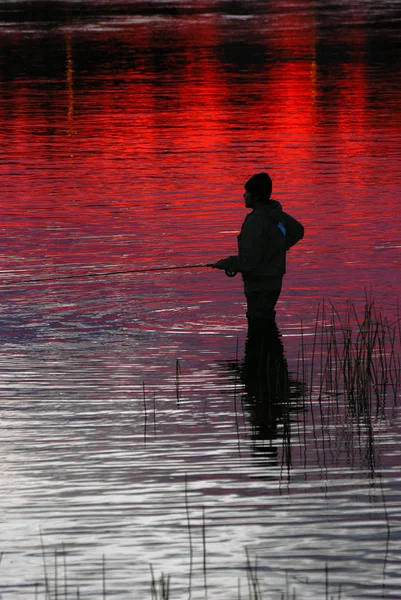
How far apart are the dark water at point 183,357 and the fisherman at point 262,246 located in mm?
597

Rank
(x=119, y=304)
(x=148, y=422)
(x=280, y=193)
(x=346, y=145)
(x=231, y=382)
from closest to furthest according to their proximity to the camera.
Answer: (x=148, y=422) → (x=231, y=382) → (x=119, y=304) → (x=280, y=193) → (x=346, y=145)

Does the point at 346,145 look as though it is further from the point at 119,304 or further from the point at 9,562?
the point at 9,562

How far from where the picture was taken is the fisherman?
13.0m

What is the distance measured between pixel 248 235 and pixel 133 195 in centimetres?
1157

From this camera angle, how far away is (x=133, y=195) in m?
24.4

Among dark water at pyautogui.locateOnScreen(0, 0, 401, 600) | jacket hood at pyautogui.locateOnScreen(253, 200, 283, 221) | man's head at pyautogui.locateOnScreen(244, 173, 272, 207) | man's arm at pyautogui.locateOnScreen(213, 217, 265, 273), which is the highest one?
man's head at pyautogui.locateOnScreen(244, 173, 272, 207)

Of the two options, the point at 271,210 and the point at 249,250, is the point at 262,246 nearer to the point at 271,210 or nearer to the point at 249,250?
the point at 249,250

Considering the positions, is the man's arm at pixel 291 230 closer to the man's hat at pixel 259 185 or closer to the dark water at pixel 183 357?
the man's hat at pixel 259 185

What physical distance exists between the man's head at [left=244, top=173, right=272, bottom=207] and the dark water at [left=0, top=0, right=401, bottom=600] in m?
1.47

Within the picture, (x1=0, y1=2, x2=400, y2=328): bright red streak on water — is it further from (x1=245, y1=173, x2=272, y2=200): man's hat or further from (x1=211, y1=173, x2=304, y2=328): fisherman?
(x1=245, y1=173, x2=272, y2=200): man's hat

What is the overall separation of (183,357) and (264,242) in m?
1.35

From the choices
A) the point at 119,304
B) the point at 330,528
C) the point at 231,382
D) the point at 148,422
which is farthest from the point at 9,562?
the point at 119,304

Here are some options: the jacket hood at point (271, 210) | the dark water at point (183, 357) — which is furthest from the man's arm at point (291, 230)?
the dark water at point (183, 357)

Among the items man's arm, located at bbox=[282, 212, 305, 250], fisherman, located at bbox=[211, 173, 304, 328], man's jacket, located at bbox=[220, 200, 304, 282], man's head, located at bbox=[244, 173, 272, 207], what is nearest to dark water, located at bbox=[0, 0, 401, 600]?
fisherman, located at bbox=[211, 173, 304, 328]
